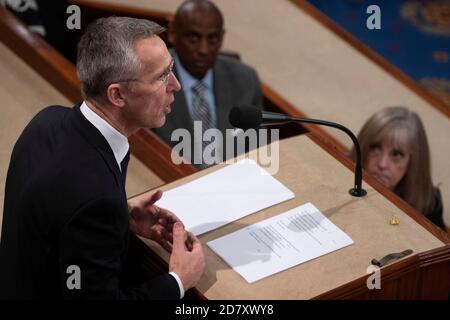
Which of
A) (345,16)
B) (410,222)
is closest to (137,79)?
(410,222)

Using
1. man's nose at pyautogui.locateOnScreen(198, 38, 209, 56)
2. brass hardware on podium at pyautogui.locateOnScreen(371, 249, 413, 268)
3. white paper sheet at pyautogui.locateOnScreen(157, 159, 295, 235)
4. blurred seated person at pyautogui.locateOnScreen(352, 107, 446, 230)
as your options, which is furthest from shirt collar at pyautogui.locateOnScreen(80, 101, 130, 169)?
man's nose at pyautogui.locateOnScreen(198, 38, 209, 56)

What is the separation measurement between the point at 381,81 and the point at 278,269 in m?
2.31

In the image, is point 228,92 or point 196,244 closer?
point 196,244

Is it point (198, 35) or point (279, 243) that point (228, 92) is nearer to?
point (198, 35)

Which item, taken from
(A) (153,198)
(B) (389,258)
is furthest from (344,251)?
(A) (153,198)

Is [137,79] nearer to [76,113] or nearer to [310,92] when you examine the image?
[76,113]

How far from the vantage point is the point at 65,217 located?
1.67 metres

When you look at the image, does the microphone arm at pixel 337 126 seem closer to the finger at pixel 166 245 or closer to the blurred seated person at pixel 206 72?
the finger at pixel 166 245

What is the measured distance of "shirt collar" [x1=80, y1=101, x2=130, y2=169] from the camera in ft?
5.86

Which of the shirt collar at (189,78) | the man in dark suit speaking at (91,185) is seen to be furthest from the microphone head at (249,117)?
the shirt collar at (189,78)

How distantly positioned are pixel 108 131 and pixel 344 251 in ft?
1.90

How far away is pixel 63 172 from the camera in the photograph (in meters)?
1.70

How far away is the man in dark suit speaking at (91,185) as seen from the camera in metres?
1.67

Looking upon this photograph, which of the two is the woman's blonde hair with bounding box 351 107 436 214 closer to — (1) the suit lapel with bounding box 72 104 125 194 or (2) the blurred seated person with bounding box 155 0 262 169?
(2) the blurred seated person with bounding box 155 0 262 169
